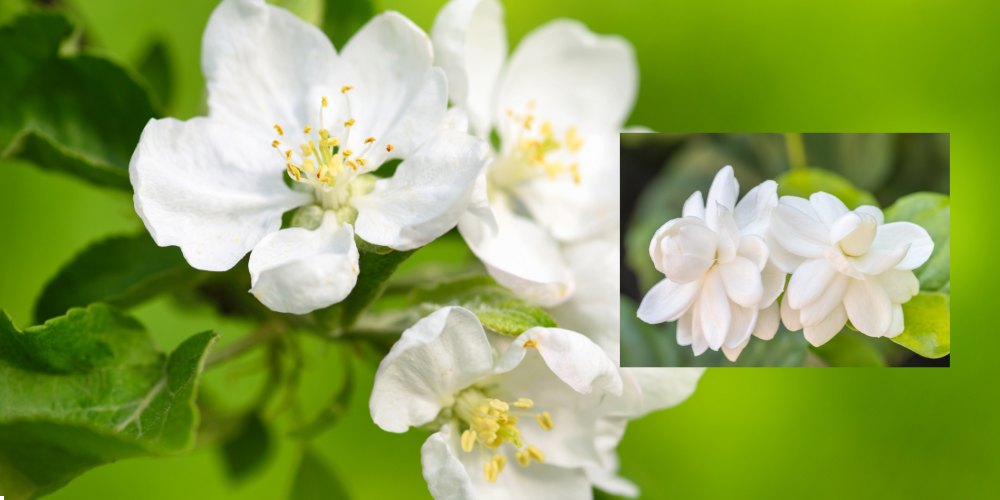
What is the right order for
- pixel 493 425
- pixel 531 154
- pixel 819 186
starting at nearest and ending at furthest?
pixel 493 425 → pixel 819 186 → pixel 531 154

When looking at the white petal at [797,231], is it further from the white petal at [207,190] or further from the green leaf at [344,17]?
the green leaf at [344,17]

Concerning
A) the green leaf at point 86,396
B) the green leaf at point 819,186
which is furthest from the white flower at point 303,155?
the green leaf at point 819,186

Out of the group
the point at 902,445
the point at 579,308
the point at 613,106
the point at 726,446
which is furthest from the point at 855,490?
the point at 579,308

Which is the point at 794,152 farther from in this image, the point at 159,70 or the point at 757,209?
the point at 159,70

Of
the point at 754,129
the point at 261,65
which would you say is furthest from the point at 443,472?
the point at 754,129

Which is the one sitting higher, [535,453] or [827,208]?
[827,208]

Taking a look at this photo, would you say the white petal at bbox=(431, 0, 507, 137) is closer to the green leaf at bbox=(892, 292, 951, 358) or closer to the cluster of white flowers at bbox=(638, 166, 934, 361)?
the cluster of white flowers at bbox=(638, 166, 934, 361)
